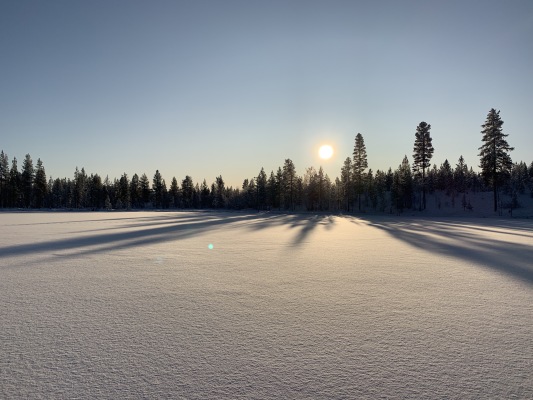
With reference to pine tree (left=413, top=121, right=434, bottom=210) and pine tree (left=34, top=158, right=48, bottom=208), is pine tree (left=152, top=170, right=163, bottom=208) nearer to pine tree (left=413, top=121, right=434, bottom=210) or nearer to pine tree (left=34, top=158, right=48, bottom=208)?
pine tree (left=34, top=158, right=48, bottom=208)

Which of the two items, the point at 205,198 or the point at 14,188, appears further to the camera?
the point at 205,198

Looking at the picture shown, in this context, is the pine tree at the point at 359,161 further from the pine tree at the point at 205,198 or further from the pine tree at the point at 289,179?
the pine tree at the point at 205,198

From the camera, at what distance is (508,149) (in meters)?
47.1

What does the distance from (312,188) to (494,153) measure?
4519 centimetres

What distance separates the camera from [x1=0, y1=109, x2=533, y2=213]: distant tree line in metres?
58.5

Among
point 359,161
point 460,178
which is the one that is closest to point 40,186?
point 359,161

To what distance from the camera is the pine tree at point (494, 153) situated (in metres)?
47.5

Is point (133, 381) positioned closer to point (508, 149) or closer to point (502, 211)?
point (502, 211)

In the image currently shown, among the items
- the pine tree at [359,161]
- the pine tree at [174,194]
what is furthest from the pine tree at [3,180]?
the pine tree at [359,161]

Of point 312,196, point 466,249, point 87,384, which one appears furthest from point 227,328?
point 312,196

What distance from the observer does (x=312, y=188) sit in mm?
85062

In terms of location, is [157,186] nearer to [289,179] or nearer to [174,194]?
[174,194]

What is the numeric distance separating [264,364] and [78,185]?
13644 centimetres

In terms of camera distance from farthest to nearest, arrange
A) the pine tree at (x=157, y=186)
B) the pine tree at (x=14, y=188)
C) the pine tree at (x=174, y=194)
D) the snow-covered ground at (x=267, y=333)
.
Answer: the pine tree at (x=174, y=194) < the pine tree at (x=157, y=186) < the pine tree at (x=14, y=188) < the snow-covered ground at (x=267, y=333)
